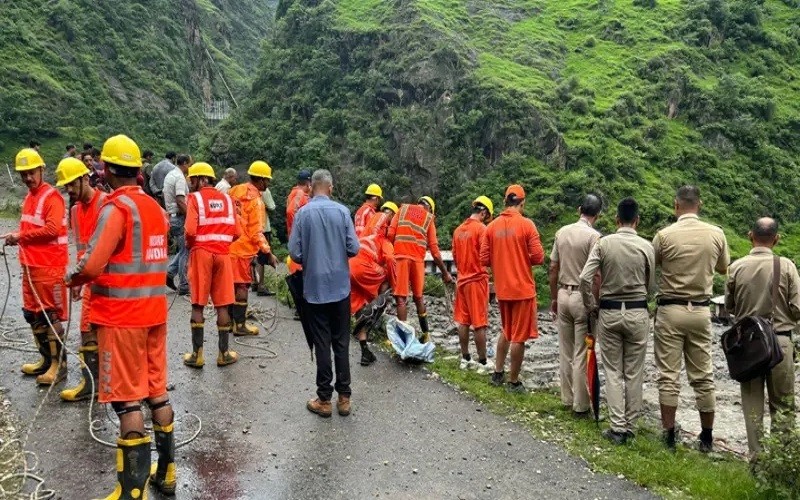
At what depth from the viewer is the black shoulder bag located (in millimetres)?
4746

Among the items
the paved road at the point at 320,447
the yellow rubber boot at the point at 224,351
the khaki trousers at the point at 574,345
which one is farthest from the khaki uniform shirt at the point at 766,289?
the yellow rubber boot at the point at 224,351

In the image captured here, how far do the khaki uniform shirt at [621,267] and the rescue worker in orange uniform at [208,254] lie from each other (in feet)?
12.2

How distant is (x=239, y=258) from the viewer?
788 cm

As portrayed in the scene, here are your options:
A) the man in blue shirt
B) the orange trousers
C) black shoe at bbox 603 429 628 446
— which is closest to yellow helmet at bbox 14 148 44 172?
the man in blue shirt

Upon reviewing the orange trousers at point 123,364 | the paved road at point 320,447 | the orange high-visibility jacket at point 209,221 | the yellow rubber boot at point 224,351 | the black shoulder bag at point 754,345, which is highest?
the orange high-visibility jacket at point 209,221

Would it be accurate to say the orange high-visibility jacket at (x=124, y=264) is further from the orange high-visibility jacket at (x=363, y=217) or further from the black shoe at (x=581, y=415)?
the orange high-visibility jacket at (x=363, y=217)

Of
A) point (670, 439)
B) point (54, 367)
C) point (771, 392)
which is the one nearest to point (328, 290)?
point (54, 367)

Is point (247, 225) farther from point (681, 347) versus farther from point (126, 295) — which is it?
point (681, 347)

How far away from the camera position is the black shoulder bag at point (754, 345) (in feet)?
15.6

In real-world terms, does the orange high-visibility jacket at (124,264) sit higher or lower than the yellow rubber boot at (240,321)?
higher

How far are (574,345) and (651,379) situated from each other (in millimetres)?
6369

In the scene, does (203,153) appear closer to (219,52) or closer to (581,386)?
(581,386)

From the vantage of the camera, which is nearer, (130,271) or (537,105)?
(130,271)

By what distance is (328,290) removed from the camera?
5.41 metres
